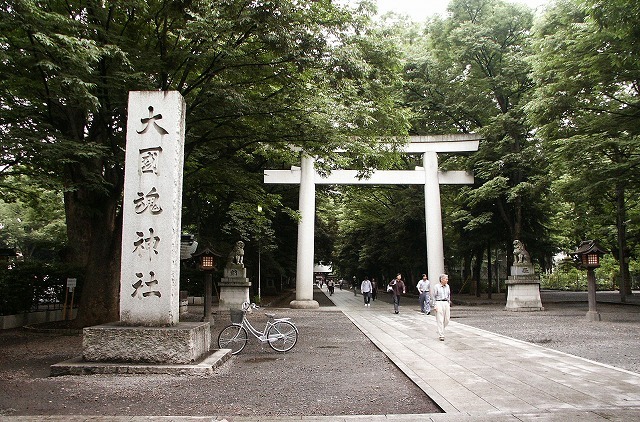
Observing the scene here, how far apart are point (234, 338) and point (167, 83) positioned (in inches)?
244

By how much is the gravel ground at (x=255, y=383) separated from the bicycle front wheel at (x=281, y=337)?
185 millimetres

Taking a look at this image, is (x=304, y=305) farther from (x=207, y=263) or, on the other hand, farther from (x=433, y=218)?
(x=207, y=263)

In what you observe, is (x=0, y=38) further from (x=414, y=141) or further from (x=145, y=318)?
(x=414, y=141)

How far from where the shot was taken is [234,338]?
33.0ft

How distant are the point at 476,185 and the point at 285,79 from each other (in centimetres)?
1860

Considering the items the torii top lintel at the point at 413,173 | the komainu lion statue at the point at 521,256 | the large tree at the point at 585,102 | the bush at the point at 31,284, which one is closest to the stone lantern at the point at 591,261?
the large tree at the point at 585,102

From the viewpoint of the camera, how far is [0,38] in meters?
7.81

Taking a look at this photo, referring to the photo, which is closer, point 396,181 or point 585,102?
point 585,102

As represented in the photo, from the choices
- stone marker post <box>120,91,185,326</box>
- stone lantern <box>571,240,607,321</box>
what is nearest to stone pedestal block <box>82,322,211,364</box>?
stone marker post <box>120,91,185,326</box>

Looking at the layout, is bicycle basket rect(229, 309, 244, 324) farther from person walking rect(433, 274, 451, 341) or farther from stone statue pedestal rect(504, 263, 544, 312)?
stone statue pedestal rect(504, 263, 544, 312)

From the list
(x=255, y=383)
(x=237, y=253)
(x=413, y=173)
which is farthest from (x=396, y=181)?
(x=255, y=383)

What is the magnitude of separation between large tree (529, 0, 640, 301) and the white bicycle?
11305mm

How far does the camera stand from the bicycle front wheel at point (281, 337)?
10243 millimetres

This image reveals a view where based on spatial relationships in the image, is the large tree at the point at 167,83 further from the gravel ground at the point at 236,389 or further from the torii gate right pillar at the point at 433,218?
the torii gate right pillar at the point at 433,218
